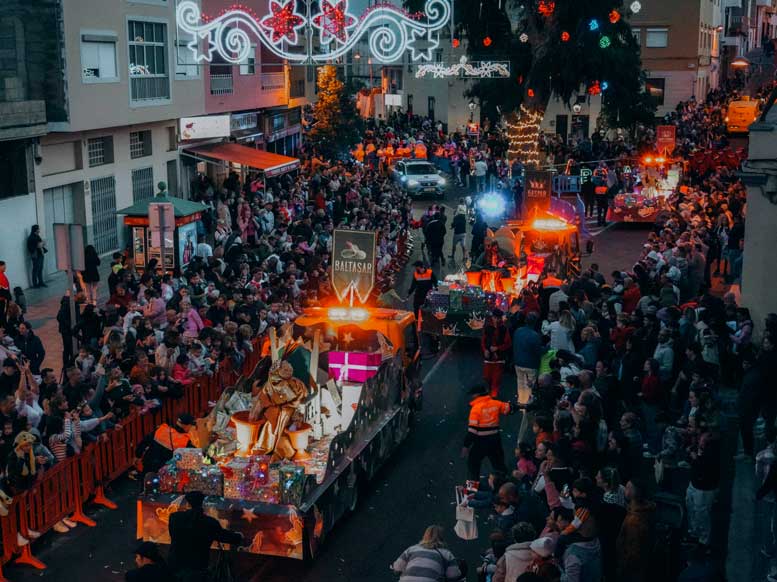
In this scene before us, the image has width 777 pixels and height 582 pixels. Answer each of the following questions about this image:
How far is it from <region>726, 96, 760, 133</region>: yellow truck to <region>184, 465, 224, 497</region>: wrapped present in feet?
170

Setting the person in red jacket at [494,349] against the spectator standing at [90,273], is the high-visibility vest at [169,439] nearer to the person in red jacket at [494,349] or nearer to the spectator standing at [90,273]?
the person in red jacket at [494,349]

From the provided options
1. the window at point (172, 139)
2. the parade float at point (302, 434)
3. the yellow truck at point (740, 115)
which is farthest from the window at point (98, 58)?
the yellow truck at point (740, 115)

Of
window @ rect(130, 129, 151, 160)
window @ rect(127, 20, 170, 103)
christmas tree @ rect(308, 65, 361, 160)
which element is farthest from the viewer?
christmas tree @ rect(308, 65, 361, 160)

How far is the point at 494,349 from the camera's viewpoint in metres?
17.3

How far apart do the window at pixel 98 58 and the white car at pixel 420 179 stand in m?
16.1

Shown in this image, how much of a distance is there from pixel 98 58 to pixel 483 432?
19187 mm

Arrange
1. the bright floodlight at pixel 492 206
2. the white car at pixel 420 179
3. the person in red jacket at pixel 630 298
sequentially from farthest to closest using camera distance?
the white car at pixel 420 179 < the bright floodlight at pixel 492 206 < the person in red jacket at pixel 630 298

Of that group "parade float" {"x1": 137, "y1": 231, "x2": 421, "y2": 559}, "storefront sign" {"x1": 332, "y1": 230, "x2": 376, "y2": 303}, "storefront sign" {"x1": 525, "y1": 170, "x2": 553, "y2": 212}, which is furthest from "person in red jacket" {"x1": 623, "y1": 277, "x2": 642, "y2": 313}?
"storefront sign" {"x1": 525, "y1": 170, "x2": 553, "y2": 212}

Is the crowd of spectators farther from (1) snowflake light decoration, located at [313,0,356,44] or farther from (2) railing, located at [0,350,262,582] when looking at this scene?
(1) snowflake light decoration, located at [313,0,356,44]

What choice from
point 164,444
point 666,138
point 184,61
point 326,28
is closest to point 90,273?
point 326,28

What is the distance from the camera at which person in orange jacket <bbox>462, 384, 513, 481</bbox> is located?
13422 mm

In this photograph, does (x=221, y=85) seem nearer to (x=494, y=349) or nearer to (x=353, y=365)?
(x=494, y=349)

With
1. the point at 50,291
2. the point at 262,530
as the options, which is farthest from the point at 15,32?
the point at 262,530

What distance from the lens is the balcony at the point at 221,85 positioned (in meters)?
38.3
